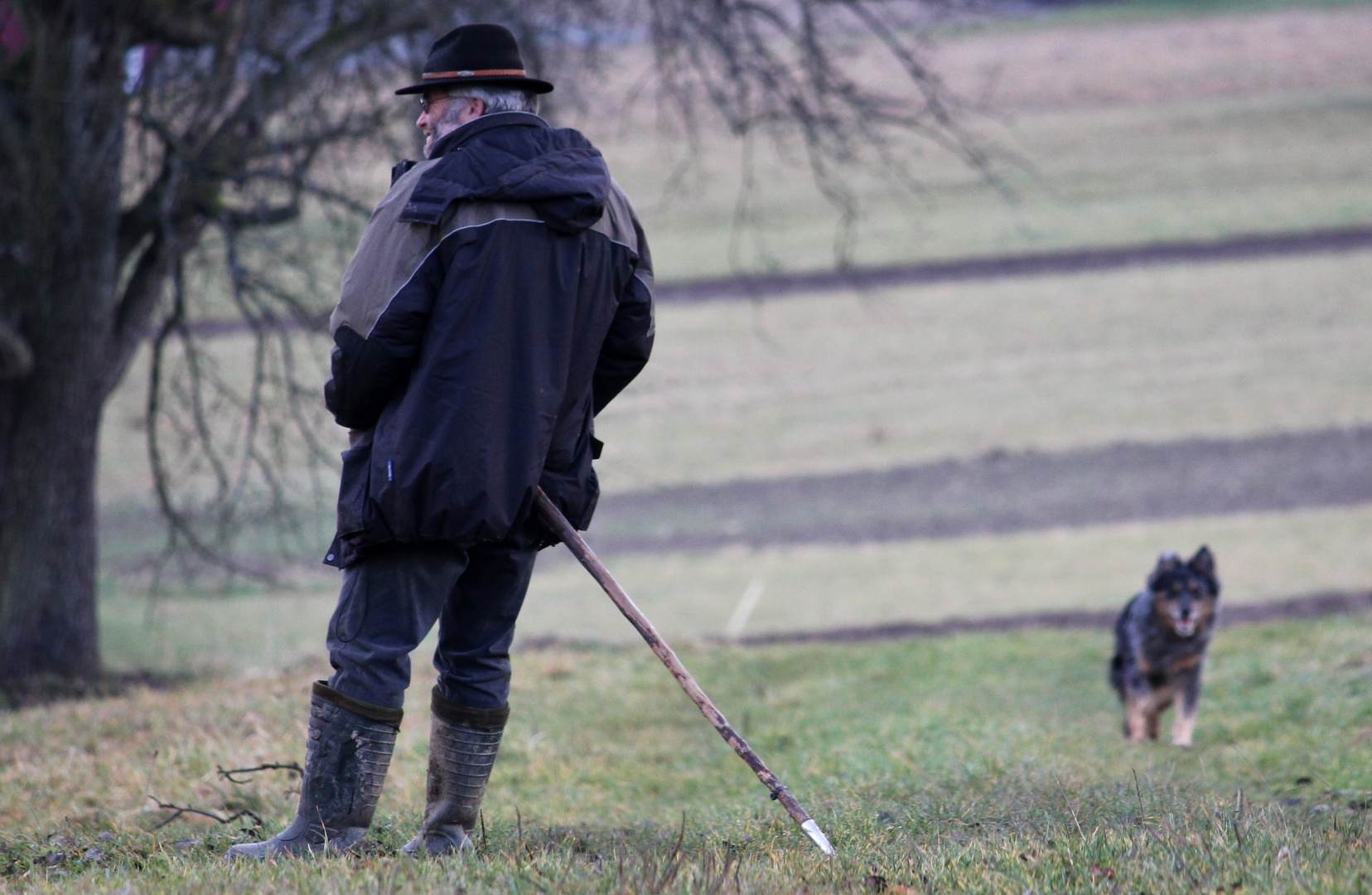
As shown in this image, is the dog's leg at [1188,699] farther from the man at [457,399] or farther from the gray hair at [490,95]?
the gray hair at [490,95]

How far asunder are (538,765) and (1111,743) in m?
3.33

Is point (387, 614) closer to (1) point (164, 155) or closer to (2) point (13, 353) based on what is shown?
(2) point (13, 353)

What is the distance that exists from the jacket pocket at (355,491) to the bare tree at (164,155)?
18.3 feet

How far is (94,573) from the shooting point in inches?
412

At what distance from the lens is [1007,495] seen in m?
18.2

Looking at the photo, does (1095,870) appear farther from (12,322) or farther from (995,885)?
(12,322)

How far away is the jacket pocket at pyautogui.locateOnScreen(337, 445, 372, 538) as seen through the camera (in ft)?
13.0

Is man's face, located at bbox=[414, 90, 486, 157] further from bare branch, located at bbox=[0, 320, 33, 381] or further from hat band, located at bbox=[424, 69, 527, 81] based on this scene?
bare branch, located at bbox=[0, 320, 33, 381]

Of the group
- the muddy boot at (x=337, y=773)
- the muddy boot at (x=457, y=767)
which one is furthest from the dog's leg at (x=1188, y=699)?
the muddy boot at (x=337, y=773)

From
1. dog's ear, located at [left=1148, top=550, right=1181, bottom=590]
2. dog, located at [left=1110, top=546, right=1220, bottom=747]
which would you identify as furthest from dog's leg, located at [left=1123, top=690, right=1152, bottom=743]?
dog's ear, located at [left=1148, top=550, right=1181, bottom=590]

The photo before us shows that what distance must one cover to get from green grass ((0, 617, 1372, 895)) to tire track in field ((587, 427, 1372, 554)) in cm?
526

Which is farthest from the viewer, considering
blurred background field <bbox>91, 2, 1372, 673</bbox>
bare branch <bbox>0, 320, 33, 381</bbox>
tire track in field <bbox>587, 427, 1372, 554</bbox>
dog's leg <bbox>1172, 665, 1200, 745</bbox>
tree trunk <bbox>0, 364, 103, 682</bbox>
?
tire track in field <bbox>587, 427, 1372, 554</bbox>

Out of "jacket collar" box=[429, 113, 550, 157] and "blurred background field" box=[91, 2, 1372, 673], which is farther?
"blurred background field" box=[91, 2, 1372, 673]

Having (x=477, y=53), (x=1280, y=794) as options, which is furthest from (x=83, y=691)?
(x=1280, y=794)
